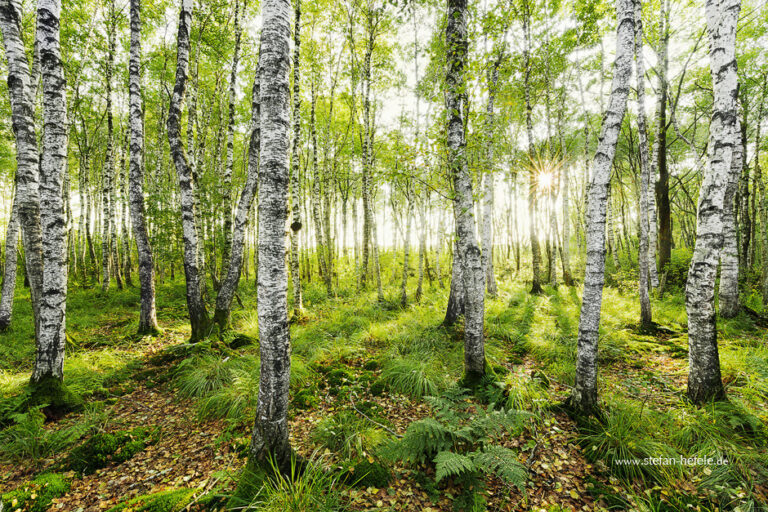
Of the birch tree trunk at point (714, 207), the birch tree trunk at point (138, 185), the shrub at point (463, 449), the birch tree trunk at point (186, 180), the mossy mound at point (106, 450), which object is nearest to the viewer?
the shrub at point (463, 449)

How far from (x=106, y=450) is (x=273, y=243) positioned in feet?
11.8

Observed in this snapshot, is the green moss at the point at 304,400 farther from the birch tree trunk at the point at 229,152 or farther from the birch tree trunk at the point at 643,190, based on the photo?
the birch tree trunk at the point at 643,190

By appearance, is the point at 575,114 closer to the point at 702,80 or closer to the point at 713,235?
the point at 702,80

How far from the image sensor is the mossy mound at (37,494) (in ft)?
8.84

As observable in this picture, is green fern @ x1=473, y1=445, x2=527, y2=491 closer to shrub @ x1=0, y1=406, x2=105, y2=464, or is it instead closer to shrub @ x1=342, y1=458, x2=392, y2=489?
shrub @ x1=342, y1=458, x2=392, y2=489

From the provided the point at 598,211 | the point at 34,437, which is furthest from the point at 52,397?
the point at 598,211

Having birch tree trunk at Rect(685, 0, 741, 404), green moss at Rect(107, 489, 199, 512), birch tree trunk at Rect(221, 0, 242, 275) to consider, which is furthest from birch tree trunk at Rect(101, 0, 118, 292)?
birch tree trunk at Rect(685, 0, 741, 404)

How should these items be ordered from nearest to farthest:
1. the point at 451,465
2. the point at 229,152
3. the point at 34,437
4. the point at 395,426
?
the point at 451,465, the point at 34,437, the point at 395,426, the point at 229,152

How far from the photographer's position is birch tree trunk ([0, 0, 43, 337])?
4.65 meters

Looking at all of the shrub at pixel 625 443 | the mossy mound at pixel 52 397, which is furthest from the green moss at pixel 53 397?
the shrub at pixel 625 443

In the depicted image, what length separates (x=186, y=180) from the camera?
669 cm

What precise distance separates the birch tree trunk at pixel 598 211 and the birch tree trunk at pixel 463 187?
55.7 inches

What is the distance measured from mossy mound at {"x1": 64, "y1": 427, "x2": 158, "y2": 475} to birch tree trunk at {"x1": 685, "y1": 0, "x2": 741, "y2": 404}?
25.3ft

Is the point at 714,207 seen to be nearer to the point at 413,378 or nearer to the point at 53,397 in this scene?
the point at 413,378
